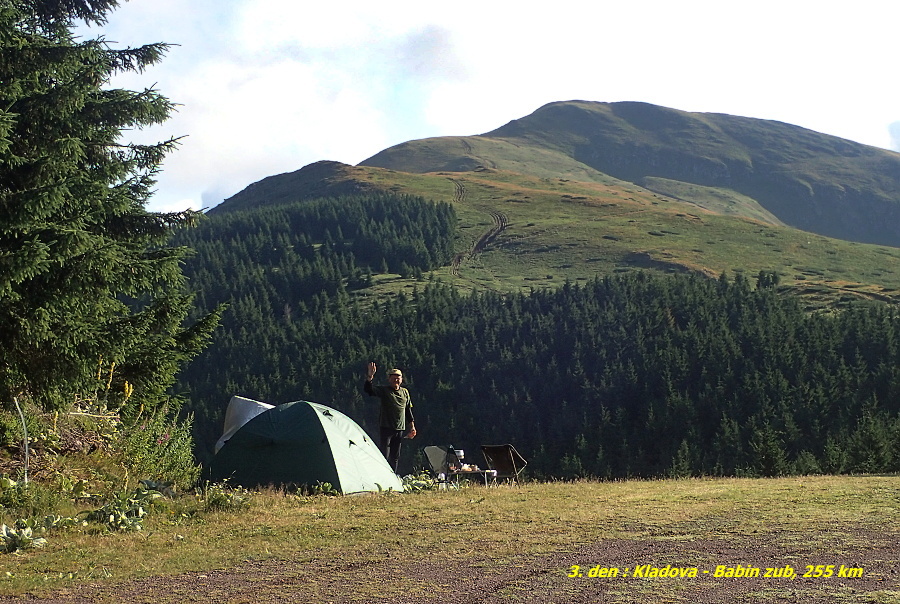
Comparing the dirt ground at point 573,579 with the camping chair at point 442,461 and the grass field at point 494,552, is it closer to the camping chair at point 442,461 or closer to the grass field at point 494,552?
the grass field at point 494,552

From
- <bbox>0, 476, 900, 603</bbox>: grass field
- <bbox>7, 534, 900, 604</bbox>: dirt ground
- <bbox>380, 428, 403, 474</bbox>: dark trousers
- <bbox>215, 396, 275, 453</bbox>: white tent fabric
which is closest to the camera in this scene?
<bbox>7, 534, 900, 604</bbox>: dirt ground

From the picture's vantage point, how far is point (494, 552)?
28.1 ft

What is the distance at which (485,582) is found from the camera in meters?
7.36

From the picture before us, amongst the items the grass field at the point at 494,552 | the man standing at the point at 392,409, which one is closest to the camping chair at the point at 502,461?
the man standing at the point at 392,409

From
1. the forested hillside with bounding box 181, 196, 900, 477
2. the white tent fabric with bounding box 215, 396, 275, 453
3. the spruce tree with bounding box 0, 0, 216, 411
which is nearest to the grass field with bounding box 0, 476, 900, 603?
the spruce tree with bounding box 0, 0, 216, 411

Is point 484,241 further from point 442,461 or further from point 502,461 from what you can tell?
point 442,461

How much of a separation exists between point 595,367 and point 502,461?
9082 centimetres

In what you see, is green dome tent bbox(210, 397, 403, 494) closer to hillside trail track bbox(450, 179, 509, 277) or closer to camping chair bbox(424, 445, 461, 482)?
camping chair bbox(424, 445, 461, 482)

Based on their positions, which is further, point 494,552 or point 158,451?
point 158,451

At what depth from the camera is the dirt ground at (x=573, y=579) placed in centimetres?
673

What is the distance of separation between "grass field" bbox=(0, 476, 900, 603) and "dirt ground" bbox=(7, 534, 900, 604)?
2 centimetres

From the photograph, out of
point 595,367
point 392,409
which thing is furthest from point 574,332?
point 392,409

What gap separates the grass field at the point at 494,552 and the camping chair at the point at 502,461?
550 cm

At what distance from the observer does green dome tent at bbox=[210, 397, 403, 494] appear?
1406 centimetres
